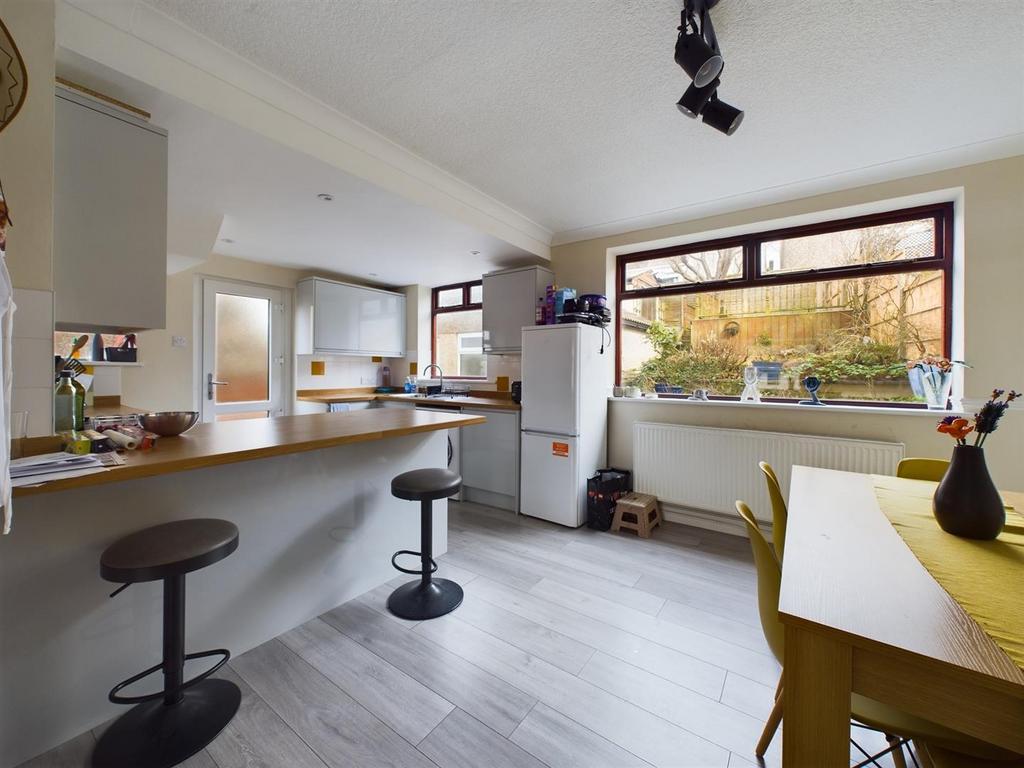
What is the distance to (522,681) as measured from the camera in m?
1.64

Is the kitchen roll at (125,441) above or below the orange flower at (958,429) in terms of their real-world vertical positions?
below

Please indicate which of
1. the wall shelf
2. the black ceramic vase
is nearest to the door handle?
the wall shelf

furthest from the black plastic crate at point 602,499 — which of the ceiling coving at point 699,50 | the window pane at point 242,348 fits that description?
the window pane at point 242,348

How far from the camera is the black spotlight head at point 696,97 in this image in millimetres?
1599

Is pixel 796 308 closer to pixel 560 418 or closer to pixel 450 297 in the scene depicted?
pixel 560 418

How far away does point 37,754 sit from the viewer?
130cm

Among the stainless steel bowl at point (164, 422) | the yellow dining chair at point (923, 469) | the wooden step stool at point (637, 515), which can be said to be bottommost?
the wooden step stool at point (637, 515)

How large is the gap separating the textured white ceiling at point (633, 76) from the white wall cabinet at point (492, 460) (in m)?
2.03

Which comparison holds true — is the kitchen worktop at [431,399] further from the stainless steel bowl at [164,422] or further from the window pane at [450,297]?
the stainless steel bowl at [164,422]

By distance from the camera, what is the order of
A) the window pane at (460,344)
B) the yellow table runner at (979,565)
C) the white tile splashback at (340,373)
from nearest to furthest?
the yellow table runner at (979,565) < the white tile splashback at (340,373) < the window pane at (460,344)

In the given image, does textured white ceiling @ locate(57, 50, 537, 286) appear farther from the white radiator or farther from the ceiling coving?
the white radiator

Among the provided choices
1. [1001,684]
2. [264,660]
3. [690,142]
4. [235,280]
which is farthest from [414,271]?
[1001,684]

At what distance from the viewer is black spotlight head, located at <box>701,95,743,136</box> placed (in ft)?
5.53

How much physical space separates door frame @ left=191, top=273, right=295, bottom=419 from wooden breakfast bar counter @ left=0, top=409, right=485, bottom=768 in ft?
7.81
